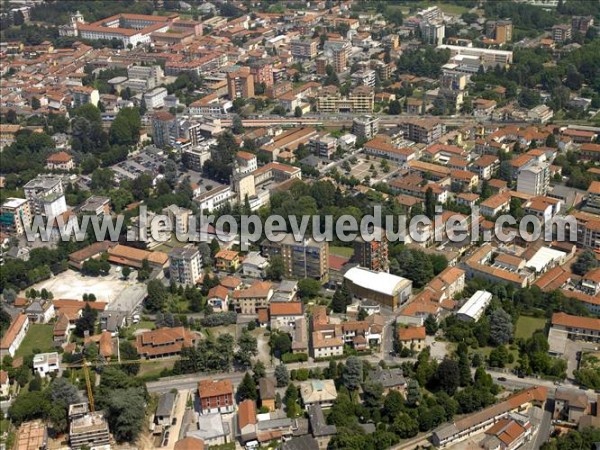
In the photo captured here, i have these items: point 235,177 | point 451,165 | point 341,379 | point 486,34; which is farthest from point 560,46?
point 341,379

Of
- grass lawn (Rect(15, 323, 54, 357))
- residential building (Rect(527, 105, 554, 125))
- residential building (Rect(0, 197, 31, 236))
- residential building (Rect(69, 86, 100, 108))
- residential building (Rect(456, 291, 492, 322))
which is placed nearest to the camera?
residential building (Rect(456, 291, 492, 322))

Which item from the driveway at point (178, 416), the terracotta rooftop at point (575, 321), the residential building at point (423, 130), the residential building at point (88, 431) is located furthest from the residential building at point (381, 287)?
the residential building at point (423, 130)

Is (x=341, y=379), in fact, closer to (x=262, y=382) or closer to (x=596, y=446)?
(x=262, y=382)

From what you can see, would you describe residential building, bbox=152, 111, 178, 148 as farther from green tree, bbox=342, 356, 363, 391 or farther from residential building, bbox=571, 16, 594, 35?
residential building, bbox=571, 16, 594, 35

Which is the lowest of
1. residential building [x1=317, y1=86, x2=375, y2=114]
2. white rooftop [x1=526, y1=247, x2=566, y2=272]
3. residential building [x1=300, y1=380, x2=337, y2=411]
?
residential building [x1=300, y1=380, x2=337, y2=411]

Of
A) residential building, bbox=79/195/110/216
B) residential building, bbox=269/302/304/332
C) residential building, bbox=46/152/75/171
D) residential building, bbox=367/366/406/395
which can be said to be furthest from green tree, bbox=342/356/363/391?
residential building, bbox=46/152/75/171

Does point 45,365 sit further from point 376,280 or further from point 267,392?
point 376,280
